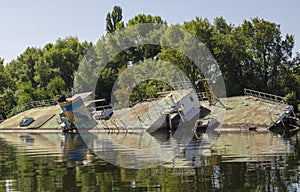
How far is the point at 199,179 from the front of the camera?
19.2m

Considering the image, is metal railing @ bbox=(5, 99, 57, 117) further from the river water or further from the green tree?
the river water

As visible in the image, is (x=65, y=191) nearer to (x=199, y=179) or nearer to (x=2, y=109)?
(x=199, y=179)

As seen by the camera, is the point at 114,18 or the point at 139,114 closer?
the point at 139,114

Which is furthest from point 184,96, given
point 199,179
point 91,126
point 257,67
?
point 199,179

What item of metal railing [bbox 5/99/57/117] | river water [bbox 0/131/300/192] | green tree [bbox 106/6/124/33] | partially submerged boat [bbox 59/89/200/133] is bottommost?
river water [bbox 0/131/300/192]

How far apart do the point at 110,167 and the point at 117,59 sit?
76.1 m

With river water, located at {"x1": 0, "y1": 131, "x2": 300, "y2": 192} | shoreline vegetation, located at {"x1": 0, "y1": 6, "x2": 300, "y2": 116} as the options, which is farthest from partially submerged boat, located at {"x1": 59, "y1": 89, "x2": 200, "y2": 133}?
river water, located at {"x1": 0, "y1": 131, "x2": 300, "y2": 192}

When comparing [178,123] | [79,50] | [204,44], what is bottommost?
[178,123]

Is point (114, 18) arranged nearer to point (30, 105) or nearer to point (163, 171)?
point (30, 105)

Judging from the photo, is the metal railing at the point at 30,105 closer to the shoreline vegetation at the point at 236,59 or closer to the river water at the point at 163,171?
the shoreline vegetation at the point at 236,59

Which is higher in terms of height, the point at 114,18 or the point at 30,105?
the point at 114,18

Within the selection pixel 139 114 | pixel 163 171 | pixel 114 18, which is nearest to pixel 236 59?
pixel 139 114

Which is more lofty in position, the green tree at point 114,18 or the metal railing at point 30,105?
the green tree at point 114,18

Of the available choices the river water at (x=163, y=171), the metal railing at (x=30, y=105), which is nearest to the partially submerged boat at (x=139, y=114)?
the metal railing at (x=30, y=105)
